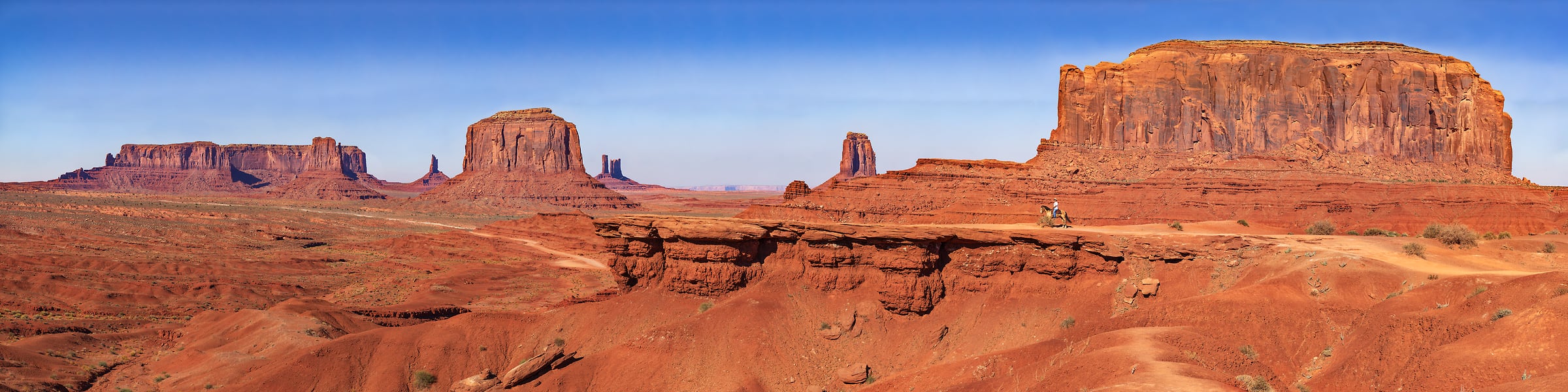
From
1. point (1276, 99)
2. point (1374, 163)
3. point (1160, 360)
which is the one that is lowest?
point (1160, 360)

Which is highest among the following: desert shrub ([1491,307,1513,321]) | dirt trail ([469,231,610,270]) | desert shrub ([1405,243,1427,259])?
desert shrub ([1405,243,1427,259])

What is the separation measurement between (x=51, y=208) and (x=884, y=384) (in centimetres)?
11063

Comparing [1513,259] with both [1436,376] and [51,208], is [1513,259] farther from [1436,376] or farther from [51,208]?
[51,208]

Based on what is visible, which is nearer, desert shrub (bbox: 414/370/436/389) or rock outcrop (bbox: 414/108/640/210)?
desert shrub (bbox: 414/370/436/389)

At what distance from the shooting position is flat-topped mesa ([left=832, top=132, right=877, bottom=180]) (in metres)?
176

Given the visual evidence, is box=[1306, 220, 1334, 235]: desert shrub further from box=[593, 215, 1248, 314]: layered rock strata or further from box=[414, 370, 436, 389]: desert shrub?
box=[414, 370, 436, 389]: desert shrub

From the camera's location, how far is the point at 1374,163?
56.0m

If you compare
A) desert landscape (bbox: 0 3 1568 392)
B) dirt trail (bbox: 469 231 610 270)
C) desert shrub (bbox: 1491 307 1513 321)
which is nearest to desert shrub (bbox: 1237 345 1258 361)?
desert landscape (bbox: 0 3 1568 392)

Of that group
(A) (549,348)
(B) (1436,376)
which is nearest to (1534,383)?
(B) (1436,376)

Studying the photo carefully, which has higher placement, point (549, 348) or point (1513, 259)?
point (1513, 259)

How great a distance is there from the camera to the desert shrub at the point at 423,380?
75.4 feet

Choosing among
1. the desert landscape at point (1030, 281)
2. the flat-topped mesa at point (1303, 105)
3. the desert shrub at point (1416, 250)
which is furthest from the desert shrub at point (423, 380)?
the flat-topped mesa at point (1303, 105)

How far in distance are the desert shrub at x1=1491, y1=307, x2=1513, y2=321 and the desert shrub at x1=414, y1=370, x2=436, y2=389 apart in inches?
897

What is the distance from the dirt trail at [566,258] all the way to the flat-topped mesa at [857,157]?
9799cm
